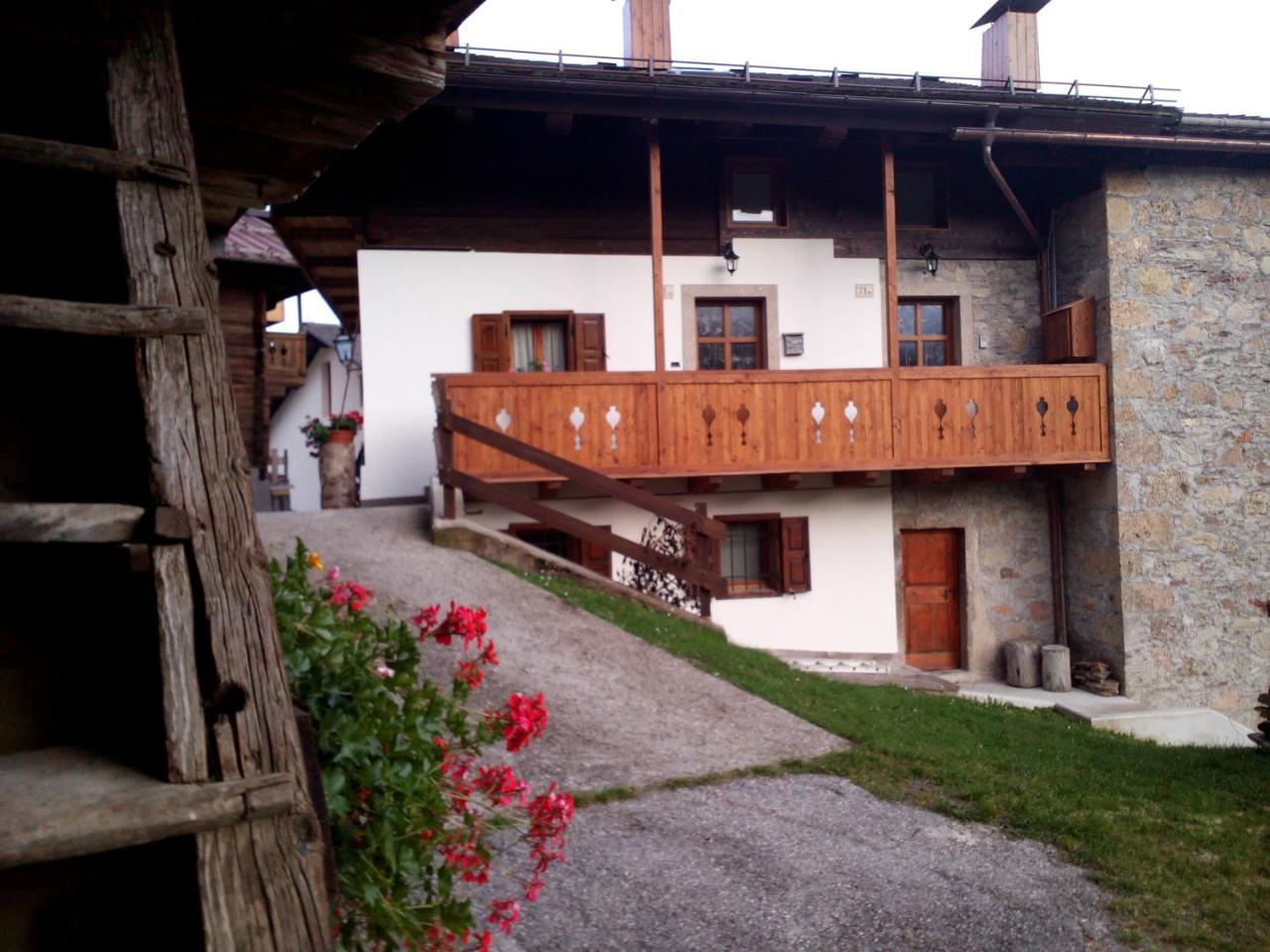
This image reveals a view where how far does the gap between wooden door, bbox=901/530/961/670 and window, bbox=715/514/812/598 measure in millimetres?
1529

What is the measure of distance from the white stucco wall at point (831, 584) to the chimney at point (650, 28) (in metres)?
5.74

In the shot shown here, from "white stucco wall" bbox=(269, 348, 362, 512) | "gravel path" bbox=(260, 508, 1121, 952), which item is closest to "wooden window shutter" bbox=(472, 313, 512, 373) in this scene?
"gravel path" bbox=(260, 508, 1121, 952)

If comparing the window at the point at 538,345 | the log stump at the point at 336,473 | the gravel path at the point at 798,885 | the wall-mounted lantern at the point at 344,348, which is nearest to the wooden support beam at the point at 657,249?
the window at the point at 538,345

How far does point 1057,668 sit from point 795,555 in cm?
356

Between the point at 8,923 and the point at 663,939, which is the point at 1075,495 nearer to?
the point at 663,939

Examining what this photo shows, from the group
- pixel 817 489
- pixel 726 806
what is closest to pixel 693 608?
pixel 817 489

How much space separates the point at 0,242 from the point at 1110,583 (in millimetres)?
13352

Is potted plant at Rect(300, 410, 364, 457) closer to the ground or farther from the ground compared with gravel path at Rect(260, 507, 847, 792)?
farther from the ground

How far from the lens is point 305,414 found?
2838 cm

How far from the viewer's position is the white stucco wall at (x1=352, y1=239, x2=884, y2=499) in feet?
42.8

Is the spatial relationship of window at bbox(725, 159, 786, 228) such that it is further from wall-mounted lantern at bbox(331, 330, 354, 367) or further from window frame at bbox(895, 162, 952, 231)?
wall-mounted lantern at bbox(331, 330, 354, 367)

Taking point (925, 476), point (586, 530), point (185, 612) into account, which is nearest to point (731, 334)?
point (925, 476)

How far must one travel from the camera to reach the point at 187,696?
180 cm

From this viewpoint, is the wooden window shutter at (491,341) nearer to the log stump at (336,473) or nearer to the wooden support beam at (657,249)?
the wooden support beam at (657,249)
